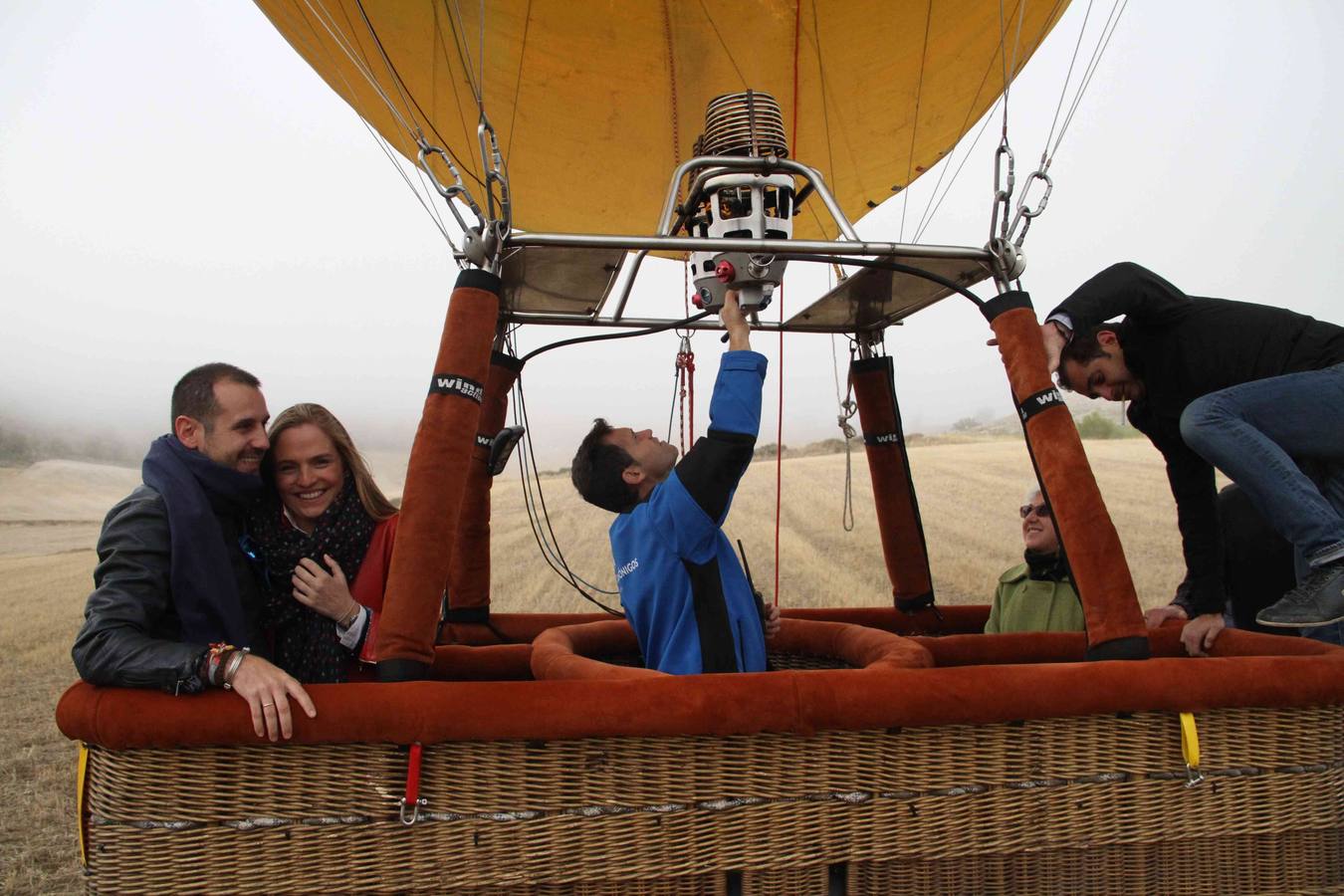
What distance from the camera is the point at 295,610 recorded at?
2119 millimetres

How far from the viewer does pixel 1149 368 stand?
2529 mm

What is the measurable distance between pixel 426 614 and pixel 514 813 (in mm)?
435

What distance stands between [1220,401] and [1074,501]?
544mm

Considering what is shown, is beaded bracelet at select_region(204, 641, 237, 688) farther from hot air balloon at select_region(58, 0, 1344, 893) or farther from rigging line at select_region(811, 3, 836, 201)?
rigging line at select_region(811, 3, 836, 201)

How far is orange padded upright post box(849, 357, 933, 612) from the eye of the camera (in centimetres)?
356

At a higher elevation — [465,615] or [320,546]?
[320,546]

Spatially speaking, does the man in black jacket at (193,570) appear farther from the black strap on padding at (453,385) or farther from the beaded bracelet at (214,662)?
the black strap on padding at (453,385)

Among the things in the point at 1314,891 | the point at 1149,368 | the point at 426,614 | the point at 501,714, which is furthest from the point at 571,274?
the point at 1314,891

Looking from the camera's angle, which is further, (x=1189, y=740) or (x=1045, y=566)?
(x=1045, y=566)

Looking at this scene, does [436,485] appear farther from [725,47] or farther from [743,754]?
[725,47]

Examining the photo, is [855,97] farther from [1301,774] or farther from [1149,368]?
[1301,774]

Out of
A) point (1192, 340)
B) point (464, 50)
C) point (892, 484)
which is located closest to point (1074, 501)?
point (1192, 340)

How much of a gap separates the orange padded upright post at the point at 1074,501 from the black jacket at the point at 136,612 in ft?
5.90

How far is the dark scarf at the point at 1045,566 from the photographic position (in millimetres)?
3471
